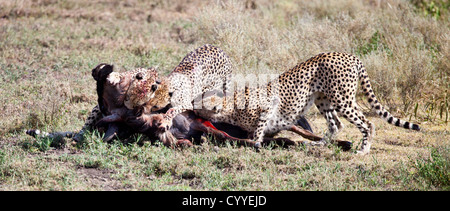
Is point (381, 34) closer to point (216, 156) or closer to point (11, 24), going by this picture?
point (216, 156)

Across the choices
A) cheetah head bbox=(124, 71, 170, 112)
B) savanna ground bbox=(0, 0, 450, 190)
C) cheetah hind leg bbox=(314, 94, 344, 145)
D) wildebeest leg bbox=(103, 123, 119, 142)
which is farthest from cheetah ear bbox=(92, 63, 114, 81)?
cheetah hind leg bbox=(314, 94, 344, 145)

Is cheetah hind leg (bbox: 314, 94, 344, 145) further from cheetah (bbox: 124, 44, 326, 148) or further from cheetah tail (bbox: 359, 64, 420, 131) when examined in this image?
cheetah tail (bbox: 359, 64, 420, 131)

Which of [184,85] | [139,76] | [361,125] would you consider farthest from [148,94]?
[361,125]

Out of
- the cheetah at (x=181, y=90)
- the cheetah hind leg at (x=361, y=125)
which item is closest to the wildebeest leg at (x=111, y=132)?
the cheetah at (x=181, y=90)

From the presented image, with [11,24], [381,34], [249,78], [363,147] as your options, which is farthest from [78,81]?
[381,34]

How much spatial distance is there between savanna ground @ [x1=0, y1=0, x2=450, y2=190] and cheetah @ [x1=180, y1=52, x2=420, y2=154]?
15.5 inches

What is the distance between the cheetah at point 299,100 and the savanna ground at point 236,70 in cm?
39

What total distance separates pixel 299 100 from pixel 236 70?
225 cm

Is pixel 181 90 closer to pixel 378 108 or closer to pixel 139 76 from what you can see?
pixel 139 76

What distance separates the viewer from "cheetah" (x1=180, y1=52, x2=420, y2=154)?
6285 mm

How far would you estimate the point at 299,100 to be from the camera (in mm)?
6434

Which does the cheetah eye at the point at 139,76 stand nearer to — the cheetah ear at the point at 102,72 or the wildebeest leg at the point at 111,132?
the cheetah ear at the point at 102,72

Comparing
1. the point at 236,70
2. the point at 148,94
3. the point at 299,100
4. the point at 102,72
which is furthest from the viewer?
the point at 236,70

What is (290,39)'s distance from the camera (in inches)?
369
